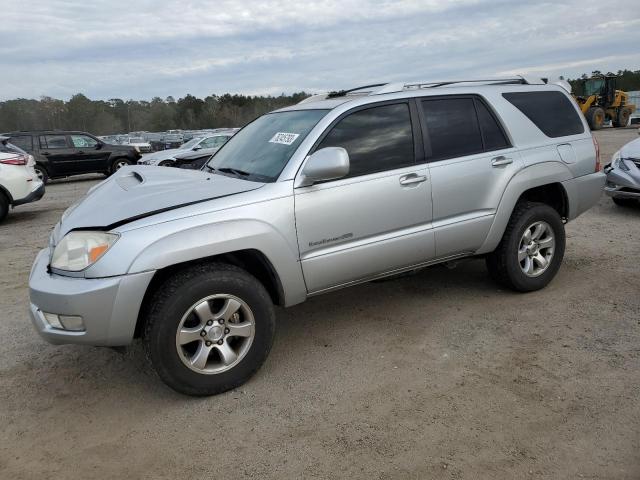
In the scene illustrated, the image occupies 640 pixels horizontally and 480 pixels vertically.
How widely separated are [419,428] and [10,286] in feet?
15.6

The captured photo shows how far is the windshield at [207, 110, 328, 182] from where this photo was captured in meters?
3.67

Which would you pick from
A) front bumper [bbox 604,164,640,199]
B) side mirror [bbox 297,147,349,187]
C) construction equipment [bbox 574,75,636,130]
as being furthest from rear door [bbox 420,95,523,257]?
construction equipment [bbox 574,75,636,130]

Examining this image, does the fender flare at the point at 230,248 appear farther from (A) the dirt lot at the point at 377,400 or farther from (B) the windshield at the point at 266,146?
(A) the dirt lot at the point at 377,400

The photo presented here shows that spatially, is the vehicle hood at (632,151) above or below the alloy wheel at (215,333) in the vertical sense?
above

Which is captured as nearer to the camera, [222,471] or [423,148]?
[222,471]

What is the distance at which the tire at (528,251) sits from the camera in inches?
175

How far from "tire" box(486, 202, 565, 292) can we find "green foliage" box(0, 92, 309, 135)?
47521mm

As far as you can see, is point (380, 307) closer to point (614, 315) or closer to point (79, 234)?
point (614, 315)

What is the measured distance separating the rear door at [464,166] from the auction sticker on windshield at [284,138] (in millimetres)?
1023

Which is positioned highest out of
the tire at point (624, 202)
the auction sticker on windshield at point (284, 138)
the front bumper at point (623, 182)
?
the auction sticker on windshield at point (284, 138)

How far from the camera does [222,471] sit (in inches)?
103

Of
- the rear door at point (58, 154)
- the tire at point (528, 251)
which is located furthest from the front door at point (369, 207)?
the rear door at point (58, 154)

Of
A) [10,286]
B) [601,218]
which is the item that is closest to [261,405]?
[10,286]

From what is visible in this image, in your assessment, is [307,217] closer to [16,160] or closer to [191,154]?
[16,160]
